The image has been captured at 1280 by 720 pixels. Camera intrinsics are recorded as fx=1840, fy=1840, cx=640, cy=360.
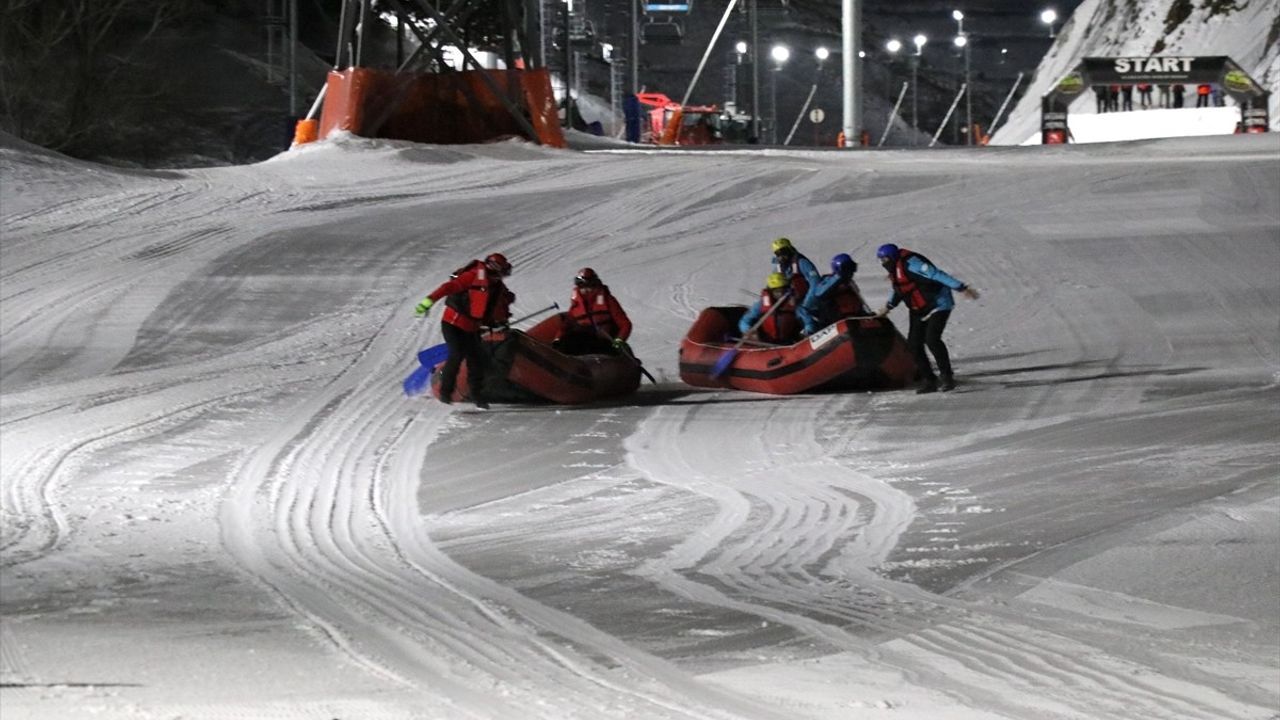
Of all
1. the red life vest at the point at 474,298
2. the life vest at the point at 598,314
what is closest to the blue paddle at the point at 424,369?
the life vest at the point at 598,314

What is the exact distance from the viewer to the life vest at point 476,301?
1376cm

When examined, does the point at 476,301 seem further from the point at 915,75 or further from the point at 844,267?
the point at 915,75

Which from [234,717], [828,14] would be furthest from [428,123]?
[828,14]

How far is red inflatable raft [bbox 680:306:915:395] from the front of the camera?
1414 cm

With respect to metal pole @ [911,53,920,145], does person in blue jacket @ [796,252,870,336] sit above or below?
below

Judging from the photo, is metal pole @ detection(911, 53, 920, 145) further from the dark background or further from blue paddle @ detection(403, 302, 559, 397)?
blue paddle @ detection(403, 302, 559, 397)

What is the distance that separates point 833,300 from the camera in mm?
14789

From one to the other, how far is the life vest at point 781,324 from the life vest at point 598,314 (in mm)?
1241

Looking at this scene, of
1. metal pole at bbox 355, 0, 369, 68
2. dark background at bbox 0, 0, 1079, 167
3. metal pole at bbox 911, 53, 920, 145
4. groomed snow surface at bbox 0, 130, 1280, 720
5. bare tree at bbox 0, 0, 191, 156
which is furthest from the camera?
metal pole at bbox 911, 53, 920, 145

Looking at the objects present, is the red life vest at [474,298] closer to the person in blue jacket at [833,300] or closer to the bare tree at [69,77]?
the person in blue jacket at [833,300]

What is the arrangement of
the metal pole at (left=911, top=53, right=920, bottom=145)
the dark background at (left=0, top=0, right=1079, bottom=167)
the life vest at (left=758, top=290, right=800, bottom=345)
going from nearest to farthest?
the life vest at (left=758, top=290, right=800, bottom=345), the dark background at (left=0, top=0, right=1079, bottom=167), the metal pole at (left=911, top=53, right=920, bottom=145)

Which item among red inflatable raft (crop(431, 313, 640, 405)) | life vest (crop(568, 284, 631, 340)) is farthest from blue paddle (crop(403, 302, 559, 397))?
life vest (crop(568, 284, 631, 340))

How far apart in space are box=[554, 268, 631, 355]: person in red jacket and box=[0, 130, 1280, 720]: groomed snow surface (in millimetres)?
763

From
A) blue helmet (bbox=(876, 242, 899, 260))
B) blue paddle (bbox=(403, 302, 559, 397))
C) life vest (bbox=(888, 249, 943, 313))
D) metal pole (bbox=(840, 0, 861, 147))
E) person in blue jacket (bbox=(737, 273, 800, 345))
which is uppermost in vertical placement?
metal pole (bbox=(840, 0, 861, 147))
